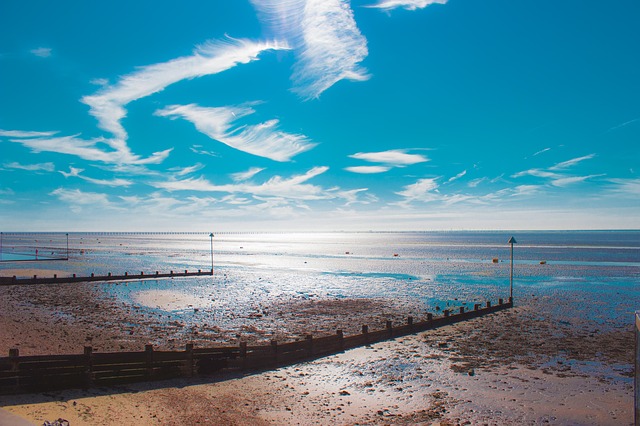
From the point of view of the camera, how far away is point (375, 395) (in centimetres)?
1392

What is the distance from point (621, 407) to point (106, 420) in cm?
1513

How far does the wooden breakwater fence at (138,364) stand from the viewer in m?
12.3

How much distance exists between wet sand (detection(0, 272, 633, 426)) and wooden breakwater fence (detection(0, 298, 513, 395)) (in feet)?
1.43

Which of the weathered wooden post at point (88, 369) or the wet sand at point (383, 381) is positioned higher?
the weathered wooden post at point (88, 369)

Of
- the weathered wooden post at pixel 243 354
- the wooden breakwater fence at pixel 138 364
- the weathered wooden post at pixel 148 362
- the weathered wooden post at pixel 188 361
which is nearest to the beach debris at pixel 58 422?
the wooden breakwater fence at pixel 138 364

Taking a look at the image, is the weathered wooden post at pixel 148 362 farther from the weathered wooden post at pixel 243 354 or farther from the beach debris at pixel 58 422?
the beach debris at pixel 58 422

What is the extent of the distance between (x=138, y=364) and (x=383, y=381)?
27.8ft

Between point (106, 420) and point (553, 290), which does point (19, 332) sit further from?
point (553, 290)

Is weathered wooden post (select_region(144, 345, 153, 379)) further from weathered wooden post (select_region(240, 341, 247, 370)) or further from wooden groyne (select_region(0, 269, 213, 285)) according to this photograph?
wooden groyne (select_region(0, 269, 213, 285))

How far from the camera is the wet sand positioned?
12.1m

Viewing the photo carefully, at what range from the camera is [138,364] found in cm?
1403

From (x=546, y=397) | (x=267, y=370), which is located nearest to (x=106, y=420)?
(x=267, y=370)

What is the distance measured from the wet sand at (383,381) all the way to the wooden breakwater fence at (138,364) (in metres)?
0.43

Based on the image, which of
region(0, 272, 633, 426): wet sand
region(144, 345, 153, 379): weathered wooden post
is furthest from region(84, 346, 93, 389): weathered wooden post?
region(144, 345, 153, 379): weathered wooden post
